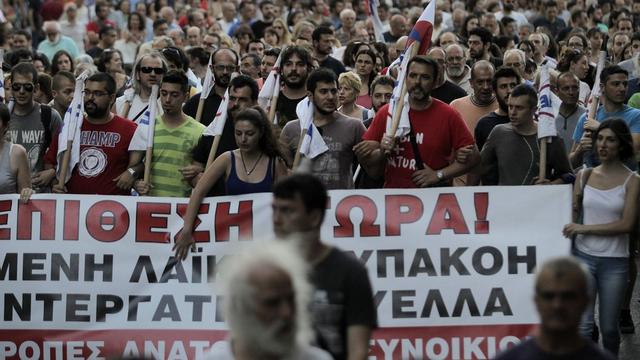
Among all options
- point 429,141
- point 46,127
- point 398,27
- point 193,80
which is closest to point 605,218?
point 429,141

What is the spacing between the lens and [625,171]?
9258 millimetres

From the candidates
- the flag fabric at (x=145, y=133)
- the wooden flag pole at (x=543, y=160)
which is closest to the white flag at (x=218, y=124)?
the flag fabric at (x=145, y=133)

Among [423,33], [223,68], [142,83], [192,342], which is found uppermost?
[423,33]

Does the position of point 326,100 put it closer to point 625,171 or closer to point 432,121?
point 432,121

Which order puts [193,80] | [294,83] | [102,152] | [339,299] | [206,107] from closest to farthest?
[339,299] → [102,152] → [294,83] → [206,107] → [193,80]

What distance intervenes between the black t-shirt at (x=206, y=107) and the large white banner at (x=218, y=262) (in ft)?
7.69

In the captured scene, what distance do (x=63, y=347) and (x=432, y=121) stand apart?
266 cm

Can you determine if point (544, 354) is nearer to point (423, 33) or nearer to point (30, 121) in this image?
point (423, 33)

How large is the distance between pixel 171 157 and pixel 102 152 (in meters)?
0.46

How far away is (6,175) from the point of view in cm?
988

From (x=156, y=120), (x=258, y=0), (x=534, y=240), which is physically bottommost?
(x=534, y=240)

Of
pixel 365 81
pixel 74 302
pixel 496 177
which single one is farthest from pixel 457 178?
pixel 365 81

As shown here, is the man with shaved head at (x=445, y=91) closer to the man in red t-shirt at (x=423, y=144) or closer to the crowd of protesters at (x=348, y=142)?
the crowd of protesters at (x=348, y=142)

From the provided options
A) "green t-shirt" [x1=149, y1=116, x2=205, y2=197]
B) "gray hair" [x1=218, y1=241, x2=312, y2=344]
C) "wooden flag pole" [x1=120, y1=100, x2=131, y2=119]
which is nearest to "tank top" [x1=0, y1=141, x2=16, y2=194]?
"green t-shirt" [x1=149, y1=116, x2=205, y2=197]
